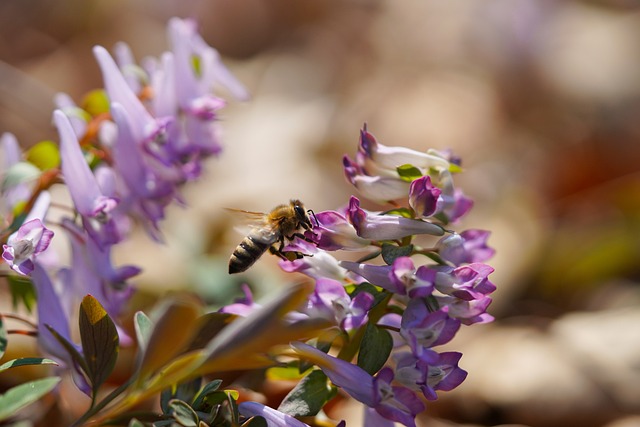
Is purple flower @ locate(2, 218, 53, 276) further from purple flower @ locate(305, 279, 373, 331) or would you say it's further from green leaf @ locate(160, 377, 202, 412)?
purple flower @ locate(305, 279, 373, 331)

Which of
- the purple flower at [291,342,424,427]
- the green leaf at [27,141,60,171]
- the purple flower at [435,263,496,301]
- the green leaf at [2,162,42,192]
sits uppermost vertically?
the green leaf at [27,141,60,171]

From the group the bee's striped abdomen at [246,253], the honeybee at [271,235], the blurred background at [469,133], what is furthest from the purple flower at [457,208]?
the blurred background at [469,133]

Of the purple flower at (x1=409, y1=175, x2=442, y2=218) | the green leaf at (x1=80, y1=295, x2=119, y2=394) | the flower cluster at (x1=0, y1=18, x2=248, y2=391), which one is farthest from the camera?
the flower cluster at (x1=0, y1=18, x2=248, y2=391)

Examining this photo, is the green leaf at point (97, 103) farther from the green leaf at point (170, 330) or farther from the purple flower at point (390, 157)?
the green leaf at point (170, 330)

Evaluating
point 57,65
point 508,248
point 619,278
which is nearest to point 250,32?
point 57,65

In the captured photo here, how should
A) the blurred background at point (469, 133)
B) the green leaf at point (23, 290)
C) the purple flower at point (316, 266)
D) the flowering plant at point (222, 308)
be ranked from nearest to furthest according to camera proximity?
the flowering plant at point (222, 308) → the purple flower at point (316, 266) → the green leaf at point (23, 290) → the blurred background at point (469, 133)

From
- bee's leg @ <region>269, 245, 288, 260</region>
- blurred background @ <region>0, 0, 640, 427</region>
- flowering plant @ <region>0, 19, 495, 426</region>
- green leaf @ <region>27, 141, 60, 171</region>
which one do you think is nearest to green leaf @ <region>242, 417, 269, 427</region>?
flowering plant @ <region>0, 19, 495, 426</region>
